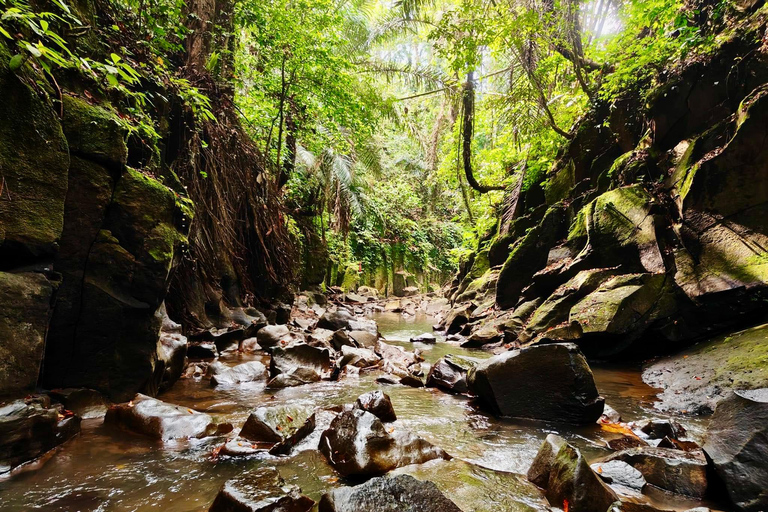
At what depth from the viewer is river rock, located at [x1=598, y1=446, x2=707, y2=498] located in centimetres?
242

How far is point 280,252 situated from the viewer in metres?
9.20

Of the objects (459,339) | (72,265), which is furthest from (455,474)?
(459,339)

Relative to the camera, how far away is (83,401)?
3264 millimetres

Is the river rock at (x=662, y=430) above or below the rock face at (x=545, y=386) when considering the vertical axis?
below

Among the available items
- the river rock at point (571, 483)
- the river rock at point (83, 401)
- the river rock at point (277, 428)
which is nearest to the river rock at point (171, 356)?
the river rock at point (83, 401)

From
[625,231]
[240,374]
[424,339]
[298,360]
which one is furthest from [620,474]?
[424,339]

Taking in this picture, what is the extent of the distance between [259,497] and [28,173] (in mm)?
2742

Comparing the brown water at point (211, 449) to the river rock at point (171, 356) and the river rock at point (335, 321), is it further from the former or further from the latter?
the river rock at point (335, 321)

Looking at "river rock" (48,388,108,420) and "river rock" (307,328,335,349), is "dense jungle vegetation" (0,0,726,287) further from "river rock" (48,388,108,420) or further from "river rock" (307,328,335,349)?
"river rock" (48,388,108,420)

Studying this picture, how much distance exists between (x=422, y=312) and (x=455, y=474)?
1450 centimetres

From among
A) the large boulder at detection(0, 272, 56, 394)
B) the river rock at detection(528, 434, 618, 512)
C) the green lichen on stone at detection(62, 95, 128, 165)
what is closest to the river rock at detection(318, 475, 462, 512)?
the river rock at detection(528, 434, 618, 512)

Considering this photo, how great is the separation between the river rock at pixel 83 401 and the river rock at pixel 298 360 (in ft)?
6.75

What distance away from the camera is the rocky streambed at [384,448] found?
2.19 meters

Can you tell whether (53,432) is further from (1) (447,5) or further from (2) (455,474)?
(1) (447,5)
